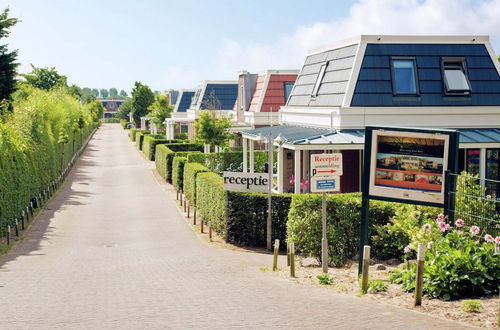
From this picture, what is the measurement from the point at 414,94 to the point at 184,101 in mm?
58232

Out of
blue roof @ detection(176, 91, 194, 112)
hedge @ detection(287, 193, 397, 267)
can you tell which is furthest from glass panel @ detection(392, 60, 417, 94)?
blue roof @ detection(176, 91, 194, 112)

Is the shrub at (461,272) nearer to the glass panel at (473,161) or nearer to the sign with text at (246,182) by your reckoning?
the sign with text at (246,182)

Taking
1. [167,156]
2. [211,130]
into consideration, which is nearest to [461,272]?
[167,156]

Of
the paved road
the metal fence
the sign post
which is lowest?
the paved road

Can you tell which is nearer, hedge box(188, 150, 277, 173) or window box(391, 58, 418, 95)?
window box(391, 58, 418, 95)

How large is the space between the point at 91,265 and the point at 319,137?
400 inches

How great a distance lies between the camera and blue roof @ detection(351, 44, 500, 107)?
2433 centimetres

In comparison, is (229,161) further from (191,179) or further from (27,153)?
(27,153)

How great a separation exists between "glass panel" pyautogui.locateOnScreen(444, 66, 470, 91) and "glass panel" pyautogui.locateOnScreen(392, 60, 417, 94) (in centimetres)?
132

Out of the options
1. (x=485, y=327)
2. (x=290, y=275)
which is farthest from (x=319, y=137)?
(x=485, y=327)

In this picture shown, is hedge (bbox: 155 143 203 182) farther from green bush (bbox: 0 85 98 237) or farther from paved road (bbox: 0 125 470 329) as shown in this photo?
paved road (bbox: 0 125 470 329)

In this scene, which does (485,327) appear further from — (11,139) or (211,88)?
(211,88)

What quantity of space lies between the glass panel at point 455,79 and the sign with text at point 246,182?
9.02 meters

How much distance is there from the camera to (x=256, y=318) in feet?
30.7
